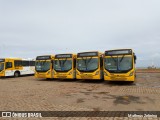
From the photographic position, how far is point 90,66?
15.8 meters

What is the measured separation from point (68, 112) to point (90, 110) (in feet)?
2.99

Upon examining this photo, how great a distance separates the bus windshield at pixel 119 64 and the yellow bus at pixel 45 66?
695 cm

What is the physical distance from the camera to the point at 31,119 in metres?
5.80

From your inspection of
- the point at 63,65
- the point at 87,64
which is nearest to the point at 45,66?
the point at 63,65

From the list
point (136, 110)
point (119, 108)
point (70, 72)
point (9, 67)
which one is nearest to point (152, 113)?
point (136, 110)

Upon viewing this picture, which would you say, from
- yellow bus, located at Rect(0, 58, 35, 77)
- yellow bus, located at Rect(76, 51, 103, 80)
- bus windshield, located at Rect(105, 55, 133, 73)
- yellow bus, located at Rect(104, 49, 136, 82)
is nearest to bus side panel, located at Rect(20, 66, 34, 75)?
yellow bus, located at Rect(0, 58, 35, 77)

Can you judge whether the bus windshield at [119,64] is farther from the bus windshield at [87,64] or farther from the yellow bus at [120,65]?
the bus windshield at [87,64]

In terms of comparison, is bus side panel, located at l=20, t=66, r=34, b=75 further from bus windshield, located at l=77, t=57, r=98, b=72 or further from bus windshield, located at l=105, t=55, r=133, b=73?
bus windshield, located at l=105, t=55, r=133, b=73

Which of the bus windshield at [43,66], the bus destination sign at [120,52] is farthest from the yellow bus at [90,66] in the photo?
the bus windshield at [43,66]

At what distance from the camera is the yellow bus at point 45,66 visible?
18.6 m

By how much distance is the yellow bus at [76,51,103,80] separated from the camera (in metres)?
15.4

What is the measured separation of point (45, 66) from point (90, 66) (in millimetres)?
5759

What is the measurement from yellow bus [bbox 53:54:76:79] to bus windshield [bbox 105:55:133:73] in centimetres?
413

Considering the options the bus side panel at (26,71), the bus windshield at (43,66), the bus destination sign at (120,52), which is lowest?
the bus side panel at (26,71)
